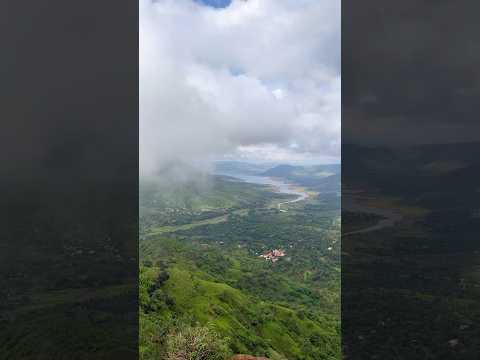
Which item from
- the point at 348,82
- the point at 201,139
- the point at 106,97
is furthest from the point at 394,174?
the point at 201,139

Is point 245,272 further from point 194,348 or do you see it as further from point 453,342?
point 453,342

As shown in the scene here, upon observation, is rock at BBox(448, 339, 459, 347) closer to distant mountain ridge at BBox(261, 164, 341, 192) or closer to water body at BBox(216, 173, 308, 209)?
distant mountain ridge at BBox(261, 164, 341, 192)

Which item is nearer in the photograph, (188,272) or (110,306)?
(110,306)

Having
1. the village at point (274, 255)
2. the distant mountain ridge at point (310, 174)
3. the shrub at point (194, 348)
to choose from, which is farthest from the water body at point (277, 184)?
the shrub at point (194, 348)

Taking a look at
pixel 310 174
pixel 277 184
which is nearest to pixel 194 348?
pixel 277 184

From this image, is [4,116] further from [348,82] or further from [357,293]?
[357,293]
